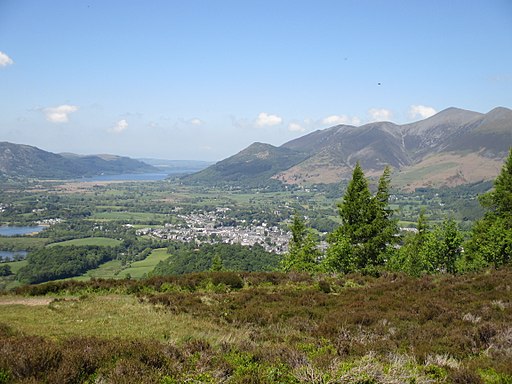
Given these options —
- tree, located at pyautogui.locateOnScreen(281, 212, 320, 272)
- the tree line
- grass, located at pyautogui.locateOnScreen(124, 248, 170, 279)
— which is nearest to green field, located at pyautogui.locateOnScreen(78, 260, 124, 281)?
grass, located at pyautogui.locateOnScreen(124, 248, 170, 279)

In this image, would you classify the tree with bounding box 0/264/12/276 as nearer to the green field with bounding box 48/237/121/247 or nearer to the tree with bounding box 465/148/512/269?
the green field with bounding box 48/237/121/247

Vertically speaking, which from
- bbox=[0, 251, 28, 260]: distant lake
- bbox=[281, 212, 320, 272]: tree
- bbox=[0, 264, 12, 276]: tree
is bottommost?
bbox=[0, 251, 28, 260]: distant lake

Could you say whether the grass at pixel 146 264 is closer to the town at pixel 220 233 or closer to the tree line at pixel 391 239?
the town at pixel 220 233

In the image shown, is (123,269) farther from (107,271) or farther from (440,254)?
(440,254)

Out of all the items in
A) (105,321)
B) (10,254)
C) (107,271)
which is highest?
(105,321)

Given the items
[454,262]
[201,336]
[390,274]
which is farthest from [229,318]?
[454,262]

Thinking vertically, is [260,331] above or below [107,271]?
above

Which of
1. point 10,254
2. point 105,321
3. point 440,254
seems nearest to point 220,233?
point 10,254
